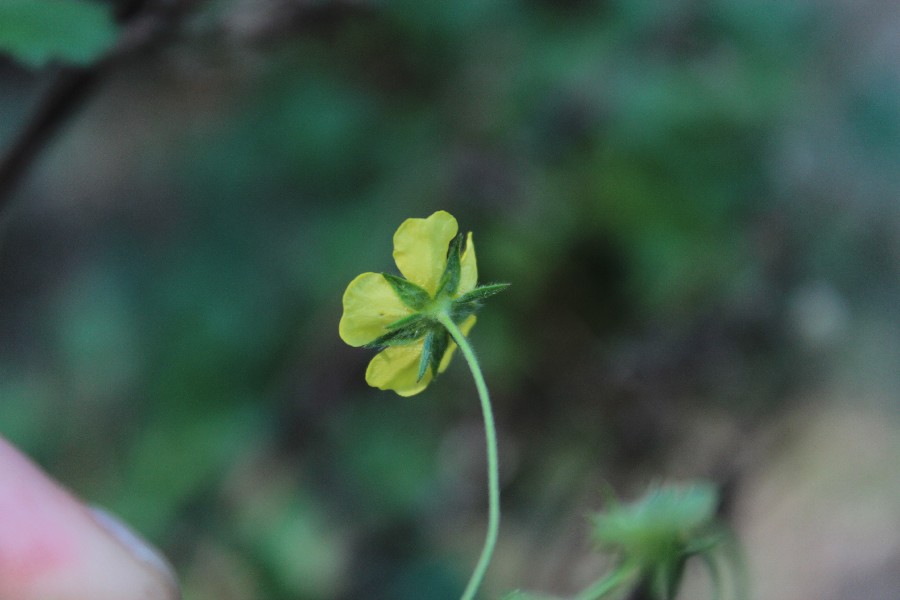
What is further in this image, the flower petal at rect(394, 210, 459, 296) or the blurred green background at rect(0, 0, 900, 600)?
the blurred green background at rect(0, 0, 900, 600)

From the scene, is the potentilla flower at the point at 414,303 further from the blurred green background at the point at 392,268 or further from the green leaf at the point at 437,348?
the blurred green background at the point at 392,268

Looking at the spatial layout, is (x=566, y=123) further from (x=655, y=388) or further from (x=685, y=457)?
(x=685, y=457)

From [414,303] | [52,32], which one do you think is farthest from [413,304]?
[52,32]

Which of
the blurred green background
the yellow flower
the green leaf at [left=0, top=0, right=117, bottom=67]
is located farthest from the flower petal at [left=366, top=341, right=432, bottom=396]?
the blurred green background

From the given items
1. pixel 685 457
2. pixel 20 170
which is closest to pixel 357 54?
pixel 20 170

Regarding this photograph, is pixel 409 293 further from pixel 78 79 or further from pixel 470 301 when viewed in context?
pixel 78 79

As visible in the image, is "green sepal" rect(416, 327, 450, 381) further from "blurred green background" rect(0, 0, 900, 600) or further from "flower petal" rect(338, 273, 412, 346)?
"blurred green background" rect(0, 0, 900, 600)
